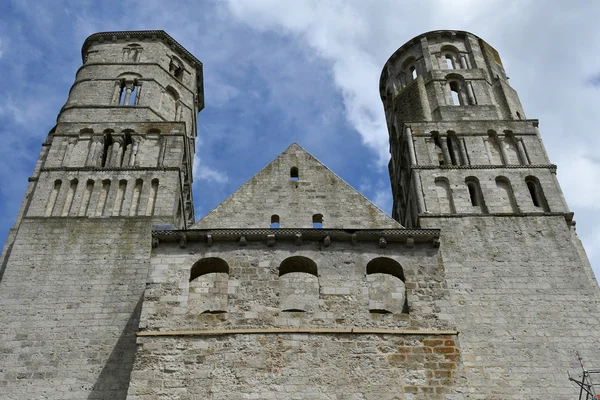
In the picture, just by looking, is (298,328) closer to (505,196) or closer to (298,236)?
(298,236)

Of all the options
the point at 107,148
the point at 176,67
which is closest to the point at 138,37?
the point at 176,67

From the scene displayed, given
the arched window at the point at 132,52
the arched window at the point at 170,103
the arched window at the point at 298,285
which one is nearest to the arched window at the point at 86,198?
the arched window at the point at 170,103

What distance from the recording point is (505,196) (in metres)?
18.4

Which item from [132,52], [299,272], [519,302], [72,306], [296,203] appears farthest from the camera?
[132,52]

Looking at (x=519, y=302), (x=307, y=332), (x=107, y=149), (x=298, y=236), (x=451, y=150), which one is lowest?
(x=307, y=332)

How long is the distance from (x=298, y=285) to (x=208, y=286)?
2.09 meters

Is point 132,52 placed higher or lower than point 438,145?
higher

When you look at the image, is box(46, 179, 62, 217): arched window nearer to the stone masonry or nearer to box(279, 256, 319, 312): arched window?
the stone masonry

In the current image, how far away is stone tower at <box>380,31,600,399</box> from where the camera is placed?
14.5m

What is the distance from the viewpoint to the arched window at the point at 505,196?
59.0ft

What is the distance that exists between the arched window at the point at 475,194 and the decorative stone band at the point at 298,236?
405cm

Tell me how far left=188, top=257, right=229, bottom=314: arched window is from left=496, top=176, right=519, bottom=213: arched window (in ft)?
25.8

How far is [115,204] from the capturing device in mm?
18422

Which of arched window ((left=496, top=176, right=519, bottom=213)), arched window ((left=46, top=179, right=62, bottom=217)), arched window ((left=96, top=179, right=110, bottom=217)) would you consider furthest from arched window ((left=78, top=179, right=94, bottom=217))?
arched window ((left=496, top=176, right=519, bottom=213))
